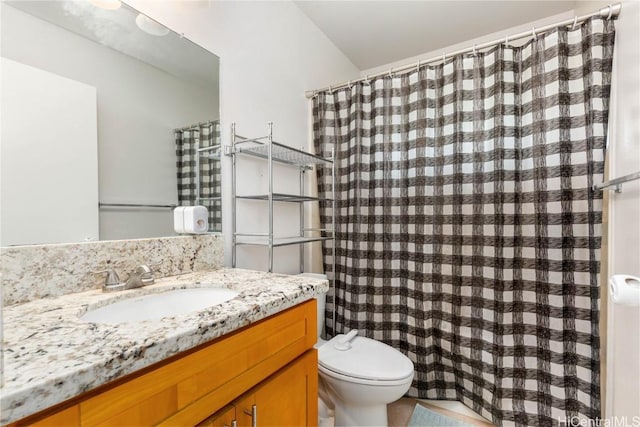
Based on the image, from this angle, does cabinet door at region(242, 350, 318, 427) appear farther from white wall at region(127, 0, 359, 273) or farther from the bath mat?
the bath mat

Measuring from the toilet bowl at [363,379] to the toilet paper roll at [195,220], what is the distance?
0.81 meters

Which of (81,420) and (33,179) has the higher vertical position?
(33,179)

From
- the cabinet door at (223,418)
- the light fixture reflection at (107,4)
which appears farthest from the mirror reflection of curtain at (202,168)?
the cabinet door at (223,418)

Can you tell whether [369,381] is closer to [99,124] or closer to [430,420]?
[430,420]

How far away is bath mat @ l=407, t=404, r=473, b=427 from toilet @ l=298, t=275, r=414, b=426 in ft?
0.96

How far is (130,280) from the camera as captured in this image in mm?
854

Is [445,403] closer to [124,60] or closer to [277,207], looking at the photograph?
[277,207]

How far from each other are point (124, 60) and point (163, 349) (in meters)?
0.98

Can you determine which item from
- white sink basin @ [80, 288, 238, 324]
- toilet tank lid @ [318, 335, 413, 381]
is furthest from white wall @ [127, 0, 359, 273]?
toilet tank lid @ [318, 335, 413, 381]

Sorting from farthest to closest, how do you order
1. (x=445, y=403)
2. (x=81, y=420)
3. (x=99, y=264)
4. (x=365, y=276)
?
(x=365, y=276), (x=445, y=403), (x=99, y=264), (x=81, y=420)

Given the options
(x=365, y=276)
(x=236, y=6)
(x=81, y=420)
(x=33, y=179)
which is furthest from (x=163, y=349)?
(x=236, y=6)

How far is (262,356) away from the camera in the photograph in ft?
2.34

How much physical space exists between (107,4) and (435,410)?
231cm

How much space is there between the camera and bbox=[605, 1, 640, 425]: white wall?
0.89 metres
